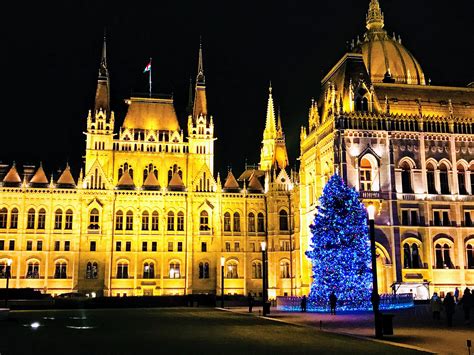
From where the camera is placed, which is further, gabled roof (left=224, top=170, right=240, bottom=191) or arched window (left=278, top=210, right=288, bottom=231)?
gabled roof (left=224, top=170, right=240, bottom=191)

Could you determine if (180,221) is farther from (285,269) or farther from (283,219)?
(285,269)

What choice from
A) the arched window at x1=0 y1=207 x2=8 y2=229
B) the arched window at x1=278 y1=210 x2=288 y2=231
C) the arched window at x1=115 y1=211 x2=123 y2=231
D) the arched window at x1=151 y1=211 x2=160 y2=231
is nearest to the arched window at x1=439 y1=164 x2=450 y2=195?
the arched window at x1=278 y1=210 x2=288 y2=231

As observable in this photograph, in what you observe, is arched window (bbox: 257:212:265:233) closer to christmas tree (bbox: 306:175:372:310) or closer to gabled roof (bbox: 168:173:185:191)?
gabled roof (bbox: 168:173:185:191)

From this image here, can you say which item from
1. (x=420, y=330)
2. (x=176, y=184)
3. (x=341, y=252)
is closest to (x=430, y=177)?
(x=341, y=252)

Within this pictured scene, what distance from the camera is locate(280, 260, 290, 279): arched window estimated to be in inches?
2936

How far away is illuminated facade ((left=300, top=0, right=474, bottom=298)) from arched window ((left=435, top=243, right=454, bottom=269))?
0.09 metres

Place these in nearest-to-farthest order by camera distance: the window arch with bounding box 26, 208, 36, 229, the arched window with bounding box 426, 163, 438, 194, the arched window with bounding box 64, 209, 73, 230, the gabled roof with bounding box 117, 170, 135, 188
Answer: the arched window with bounding box 426, 163, 438, 194
the window arch with bounding box 26, 208, 36, 229
the arched window with bounding box 64, 209, 73, 230
the gabled roof with bounding box 117, 170, 135, 188

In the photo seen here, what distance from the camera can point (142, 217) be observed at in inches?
2899

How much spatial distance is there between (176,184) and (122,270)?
13038 mm

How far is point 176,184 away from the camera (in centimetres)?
7662

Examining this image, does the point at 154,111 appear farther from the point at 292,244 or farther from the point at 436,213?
the point at 436,213

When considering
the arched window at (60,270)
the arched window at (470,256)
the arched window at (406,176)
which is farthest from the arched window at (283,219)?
the arched window at (60,270)

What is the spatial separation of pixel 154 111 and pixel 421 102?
139 feet

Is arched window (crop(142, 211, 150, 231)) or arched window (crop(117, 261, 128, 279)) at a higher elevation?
arched window (crop(142, 211, 150, 231))
